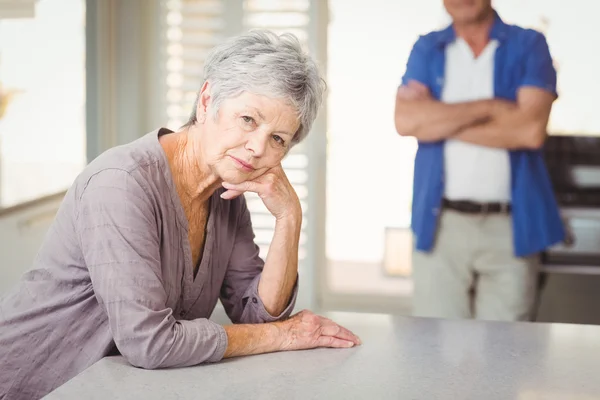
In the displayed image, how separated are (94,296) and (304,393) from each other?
0.46 m

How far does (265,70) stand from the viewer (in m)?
1.56

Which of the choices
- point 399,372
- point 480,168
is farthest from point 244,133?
point 480,168

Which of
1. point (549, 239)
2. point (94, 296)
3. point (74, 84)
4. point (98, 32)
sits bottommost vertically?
point (549, 239)

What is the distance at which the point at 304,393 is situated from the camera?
135 centimetres

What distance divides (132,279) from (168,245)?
0.60 ft

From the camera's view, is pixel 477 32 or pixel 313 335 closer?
pixel 313 335

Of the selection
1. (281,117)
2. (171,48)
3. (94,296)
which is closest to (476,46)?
(171,48)

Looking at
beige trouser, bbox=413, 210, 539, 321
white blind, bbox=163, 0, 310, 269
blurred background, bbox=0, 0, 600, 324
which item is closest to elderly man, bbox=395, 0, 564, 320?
beige trouser, bbox=413, 210, 539, 321

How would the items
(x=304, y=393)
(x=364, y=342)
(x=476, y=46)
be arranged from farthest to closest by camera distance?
(x=476, y=46) → (x=364, y=342) → (x=304, y=393)

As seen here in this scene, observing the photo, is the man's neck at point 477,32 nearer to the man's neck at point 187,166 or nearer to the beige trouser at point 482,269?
the beige trouser at point 482,269

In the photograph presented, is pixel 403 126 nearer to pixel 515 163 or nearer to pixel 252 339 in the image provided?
pixel 515 163

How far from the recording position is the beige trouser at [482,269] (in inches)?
117

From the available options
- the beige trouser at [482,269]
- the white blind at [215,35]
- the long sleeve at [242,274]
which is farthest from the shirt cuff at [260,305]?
the white blind at [215,35]

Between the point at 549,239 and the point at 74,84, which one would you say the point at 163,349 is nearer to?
the point at 549,239
